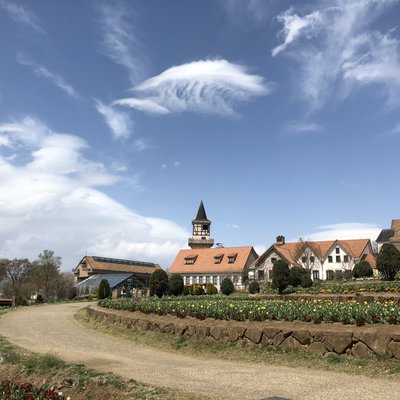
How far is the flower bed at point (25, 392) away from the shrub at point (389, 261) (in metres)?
31.1

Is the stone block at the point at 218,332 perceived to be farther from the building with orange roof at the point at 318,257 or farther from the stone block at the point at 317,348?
the building with orange roof at the point at 318,257

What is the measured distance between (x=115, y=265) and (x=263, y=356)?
7329 centimetres

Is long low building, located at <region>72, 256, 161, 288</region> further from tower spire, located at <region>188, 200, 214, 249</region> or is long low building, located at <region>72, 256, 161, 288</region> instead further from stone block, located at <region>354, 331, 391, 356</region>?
stone block, located at <region>354, 331, 391, 356</region>

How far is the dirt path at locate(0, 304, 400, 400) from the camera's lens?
25.6 feet

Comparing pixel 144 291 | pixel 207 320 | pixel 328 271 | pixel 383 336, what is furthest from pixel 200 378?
pixel 328 271

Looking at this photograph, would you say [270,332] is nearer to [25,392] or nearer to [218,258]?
[25,392]

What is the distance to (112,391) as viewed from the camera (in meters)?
7.80

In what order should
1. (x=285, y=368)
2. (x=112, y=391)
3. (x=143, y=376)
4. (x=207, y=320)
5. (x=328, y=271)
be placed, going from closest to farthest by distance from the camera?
(x=112, y=391), (x=143, y=376), (x=285, y=368), (x=207, y=320), (x=328, y=271)

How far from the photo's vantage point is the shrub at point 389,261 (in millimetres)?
33719

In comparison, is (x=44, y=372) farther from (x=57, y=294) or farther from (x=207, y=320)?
(x=57, y=294)

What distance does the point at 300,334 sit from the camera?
446 inches

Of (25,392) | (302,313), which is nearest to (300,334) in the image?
(302,313)

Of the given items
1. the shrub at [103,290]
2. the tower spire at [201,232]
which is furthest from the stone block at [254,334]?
the tower spire at [201,232]

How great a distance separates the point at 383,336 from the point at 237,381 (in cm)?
363
